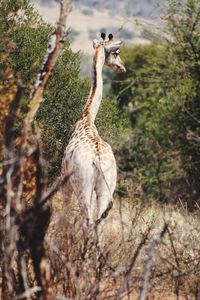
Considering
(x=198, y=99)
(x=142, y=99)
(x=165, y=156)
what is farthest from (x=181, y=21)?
(x=142, y=99)

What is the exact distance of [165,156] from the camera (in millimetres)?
18594

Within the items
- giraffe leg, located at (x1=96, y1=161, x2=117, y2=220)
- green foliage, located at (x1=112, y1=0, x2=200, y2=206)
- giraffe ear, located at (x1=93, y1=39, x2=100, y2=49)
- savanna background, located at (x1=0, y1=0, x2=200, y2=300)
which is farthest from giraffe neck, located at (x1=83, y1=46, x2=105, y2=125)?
green foliage, located at (x1=112, y1=0, x2=200, y2=206)

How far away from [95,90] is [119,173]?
9476 mm

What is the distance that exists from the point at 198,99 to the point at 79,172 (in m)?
10.7

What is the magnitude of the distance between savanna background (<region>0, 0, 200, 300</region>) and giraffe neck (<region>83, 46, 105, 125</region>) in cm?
41

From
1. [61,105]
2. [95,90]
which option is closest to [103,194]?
[95,90]

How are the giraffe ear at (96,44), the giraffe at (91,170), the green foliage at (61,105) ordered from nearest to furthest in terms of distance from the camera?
the giraffe at (91,170)
the giraffe ear at (96,44)
the green foliage at (61,105)

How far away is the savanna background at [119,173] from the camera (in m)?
4.22

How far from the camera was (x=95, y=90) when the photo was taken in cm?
865

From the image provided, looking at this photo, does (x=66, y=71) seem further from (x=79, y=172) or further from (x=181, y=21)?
(x=181, y=21)

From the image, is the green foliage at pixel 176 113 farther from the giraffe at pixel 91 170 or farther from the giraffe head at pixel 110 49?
the giraffe at pixel 91 170

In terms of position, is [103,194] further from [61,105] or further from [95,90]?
[61,105]

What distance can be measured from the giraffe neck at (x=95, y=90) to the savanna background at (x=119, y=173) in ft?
1.36

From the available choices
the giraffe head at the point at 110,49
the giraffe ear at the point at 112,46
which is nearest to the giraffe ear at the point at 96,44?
the giraffe head at the point at 110,49
